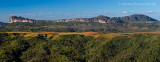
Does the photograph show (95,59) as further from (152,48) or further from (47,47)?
(152,48)

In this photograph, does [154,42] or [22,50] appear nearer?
[22,50]

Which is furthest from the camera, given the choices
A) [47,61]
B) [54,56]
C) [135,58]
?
[135,58]

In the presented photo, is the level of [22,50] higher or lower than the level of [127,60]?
higher

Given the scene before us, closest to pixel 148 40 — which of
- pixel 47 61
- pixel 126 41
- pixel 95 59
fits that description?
pixel 126 41

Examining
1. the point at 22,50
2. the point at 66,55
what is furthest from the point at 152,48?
the point at 22,50

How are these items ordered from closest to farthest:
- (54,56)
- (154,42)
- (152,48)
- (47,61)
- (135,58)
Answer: (47,61) → (54,56) → (135,58) → (152,48) → (154,42)

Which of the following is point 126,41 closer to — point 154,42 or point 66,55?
point 154,42
